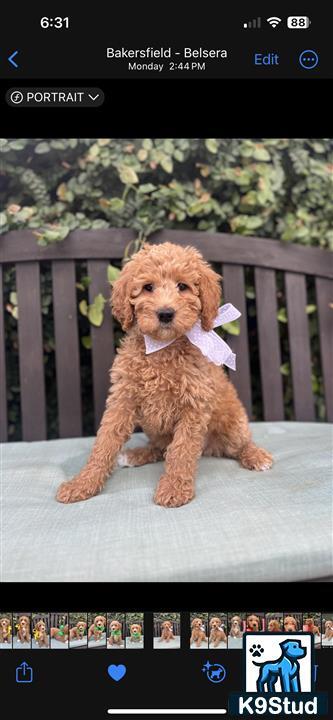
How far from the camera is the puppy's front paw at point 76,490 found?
63.9 inches

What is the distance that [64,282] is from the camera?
95.5 inches

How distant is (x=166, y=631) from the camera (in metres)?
1.13

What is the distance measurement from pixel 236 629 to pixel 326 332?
1803 millimetres

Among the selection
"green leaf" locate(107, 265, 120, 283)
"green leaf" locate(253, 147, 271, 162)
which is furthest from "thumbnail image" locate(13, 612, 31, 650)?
"green leaf" locate(253, 147, 271, 162)

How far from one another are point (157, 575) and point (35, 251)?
1.69 m

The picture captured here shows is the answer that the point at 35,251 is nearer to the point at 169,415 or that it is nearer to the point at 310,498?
the point at 169,415

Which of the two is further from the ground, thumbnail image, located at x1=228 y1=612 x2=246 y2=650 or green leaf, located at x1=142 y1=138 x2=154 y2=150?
green leaf, located at x1=142 y1=138 x2=154 y2=150

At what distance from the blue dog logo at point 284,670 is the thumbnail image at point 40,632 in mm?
464

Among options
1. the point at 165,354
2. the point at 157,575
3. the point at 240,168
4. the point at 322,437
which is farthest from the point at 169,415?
the point at 240,168

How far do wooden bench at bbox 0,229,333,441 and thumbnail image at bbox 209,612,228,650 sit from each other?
1.45 m

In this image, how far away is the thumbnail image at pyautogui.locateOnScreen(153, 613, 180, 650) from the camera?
112cm

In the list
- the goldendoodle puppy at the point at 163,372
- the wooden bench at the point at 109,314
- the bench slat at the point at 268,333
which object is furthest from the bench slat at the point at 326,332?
the goldendoodle puppy at the point at 163,372
